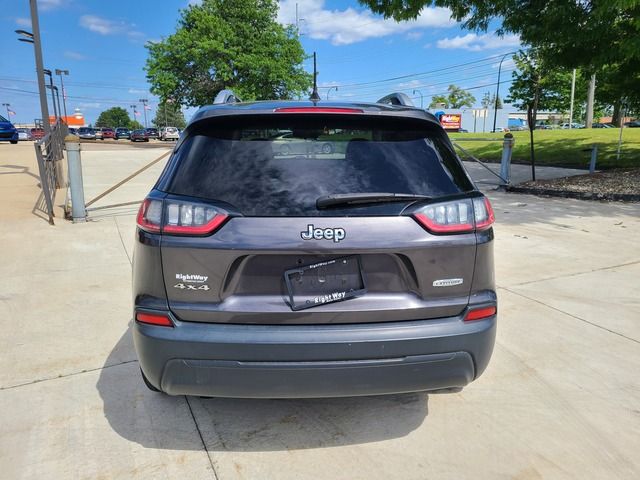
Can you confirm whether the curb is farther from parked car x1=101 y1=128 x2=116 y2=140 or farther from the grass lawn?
parked car x1=101 y1=128 x2=116 y2=140

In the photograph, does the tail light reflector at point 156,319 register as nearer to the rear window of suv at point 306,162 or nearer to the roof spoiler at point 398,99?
the rear window of suv at point 306,162

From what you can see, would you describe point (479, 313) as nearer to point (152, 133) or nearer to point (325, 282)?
point (325, 282)

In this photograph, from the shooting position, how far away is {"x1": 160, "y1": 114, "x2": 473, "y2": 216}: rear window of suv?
2.10 meters

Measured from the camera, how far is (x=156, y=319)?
209 cm

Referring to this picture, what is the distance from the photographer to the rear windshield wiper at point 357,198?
207 cm

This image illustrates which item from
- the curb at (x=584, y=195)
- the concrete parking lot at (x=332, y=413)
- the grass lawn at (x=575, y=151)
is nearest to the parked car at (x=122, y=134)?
the grass lawn at (x=575, y=151)

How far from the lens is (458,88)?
116 m

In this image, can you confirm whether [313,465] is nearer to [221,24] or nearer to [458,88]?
[221,24]

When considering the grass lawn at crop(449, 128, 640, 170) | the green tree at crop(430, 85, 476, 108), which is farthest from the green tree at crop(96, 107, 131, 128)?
the grass lawn at crop(449, 128, 640, 170)

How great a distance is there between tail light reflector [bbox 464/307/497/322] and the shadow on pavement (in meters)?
0.80

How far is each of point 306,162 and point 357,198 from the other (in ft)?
1.04

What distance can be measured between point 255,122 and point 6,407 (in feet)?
7.29

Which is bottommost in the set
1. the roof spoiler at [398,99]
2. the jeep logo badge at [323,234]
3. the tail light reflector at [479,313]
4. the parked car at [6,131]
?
the tail light reflector at [479,313]

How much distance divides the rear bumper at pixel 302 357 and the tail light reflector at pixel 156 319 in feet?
0.07
